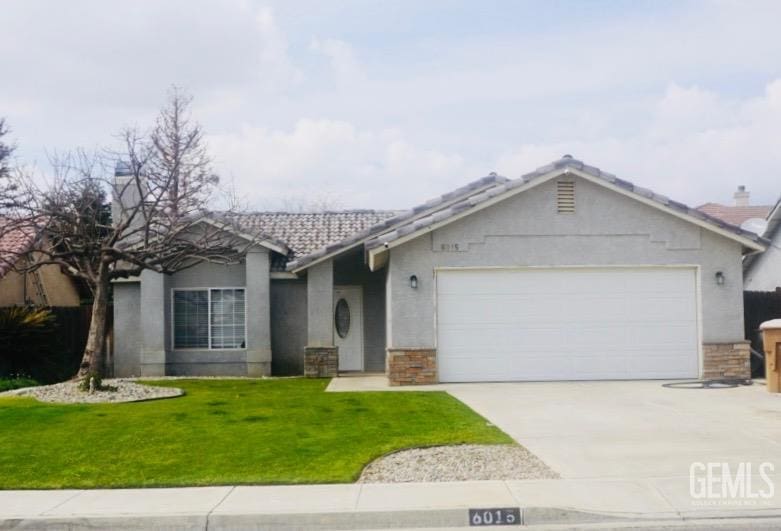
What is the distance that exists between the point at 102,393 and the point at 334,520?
9759 millimetres

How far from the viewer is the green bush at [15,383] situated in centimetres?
1931

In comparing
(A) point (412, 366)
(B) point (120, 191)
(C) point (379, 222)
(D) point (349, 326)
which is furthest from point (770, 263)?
(B) point (120, 191)

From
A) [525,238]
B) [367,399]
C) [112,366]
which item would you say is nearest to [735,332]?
[525,238]

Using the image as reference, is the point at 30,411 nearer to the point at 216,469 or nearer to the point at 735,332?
the point at 216,469

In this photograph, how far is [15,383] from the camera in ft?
64.7

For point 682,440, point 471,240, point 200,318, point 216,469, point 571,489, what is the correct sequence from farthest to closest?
1. point 200,318
2. point 471,240
3. point 682,440
4. point 216,469
5. point 571,489

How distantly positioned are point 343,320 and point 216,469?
13.1 m

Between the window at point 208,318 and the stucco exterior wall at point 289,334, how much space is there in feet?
2.93

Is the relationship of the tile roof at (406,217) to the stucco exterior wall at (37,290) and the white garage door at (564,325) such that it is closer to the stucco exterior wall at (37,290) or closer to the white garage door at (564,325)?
the white garage door at (564,325)

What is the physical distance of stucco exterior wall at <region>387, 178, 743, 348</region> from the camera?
17875 mm

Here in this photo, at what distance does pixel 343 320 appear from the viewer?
2264 centimetres

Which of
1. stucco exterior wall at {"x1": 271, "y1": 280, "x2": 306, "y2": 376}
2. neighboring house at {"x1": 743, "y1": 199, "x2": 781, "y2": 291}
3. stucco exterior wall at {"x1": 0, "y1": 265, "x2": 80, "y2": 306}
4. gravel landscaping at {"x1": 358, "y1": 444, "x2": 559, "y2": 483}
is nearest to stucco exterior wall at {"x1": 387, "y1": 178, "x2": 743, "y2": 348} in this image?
stucco exterior wall at {"x1": 271, "y1": 280, "x2": 306, "y2": 376}

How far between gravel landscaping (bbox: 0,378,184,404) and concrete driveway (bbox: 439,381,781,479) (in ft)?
18.3

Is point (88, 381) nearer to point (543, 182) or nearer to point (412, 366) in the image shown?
point (412, 366)
